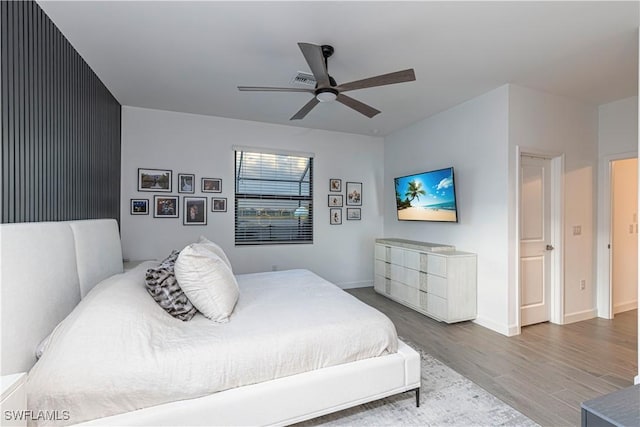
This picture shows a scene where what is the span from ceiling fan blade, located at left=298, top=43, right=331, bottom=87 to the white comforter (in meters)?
1.66

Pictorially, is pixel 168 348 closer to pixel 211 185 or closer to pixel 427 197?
pixel 211 185

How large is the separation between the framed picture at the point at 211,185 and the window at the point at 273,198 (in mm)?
263

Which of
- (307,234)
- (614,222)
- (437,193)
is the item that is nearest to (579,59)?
(437,193)

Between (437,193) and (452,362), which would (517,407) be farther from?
(437,193)

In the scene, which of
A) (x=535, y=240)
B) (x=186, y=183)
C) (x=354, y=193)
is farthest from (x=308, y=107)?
(x=535, y=240)

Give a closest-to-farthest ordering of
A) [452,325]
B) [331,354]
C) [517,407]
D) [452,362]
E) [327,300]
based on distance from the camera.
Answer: [331,354] → [517,407] → [327,300] → [452,362] → [452,325]

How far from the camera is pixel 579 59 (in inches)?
103

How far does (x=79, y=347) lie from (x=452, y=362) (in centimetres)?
264

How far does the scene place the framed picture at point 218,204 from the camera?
4.25 m

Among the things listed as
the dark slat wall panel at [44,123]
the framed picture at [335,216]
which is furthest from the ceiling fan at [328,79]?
the framed picture at [335,216]

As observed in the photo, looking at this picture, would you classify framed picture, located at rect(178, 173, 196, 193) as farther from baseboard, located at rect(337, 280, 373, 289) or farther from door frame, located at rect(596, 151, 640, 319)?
door frame, located at rect(596, 151, 640, 319)

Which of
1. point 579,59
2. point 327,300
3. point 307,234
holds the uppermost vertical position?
point 579,59

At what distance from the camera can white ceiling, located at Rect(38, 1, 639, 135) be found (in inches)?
79.0

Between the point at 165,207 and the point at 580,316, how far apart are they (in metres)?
5.49
